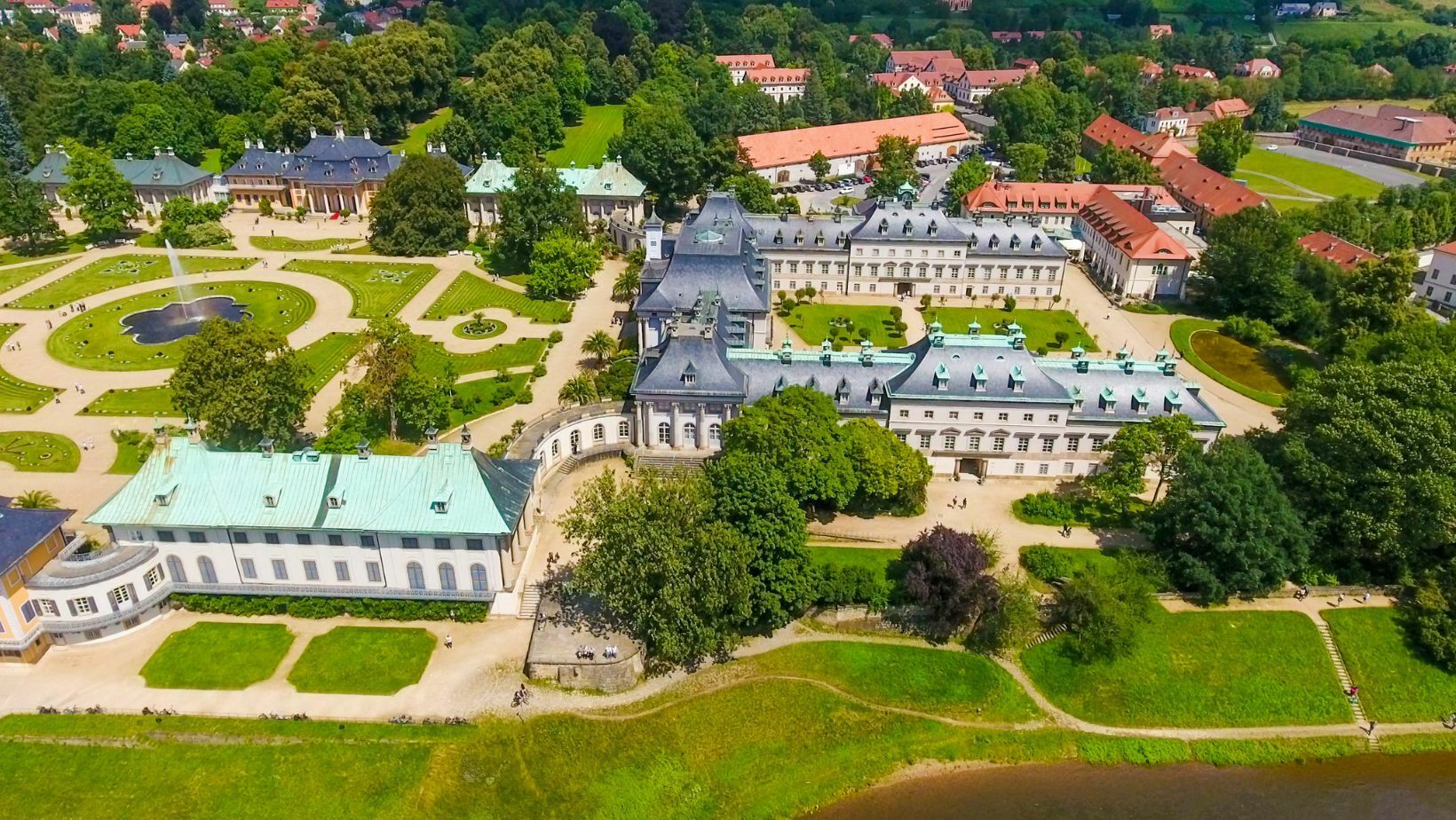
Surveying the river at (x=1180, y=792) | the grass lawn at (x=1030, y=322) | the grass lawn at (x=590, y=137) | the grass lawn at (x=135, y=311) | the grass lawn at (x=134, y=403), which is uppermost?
the grass lawn at (x=590, y=137)

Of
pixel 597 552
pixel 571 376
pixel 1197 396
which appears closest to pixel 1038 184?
pixel 1197 396

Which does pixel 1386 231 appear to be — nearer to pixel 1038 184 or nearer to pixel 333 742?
pixel 1038 184

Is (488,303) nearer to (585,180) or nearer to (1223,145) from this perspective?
(585,180)

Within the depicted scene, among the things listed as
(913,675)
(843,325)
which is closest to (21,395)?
(843,325)

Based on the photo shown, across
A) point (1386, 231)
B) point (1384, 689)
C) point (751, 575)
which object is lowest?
point (1384, 689)

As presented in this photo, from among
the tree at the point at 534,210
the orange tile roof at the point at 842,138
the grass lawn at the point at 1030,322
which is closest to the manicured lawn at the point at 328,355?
the tree at the point at 534,210

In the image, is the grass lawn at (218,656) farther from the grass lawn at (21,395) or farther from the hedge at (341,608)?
the grass lawn at (21,395)

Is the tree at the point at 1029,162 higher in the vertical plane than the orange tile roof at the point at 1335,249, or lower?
higher
